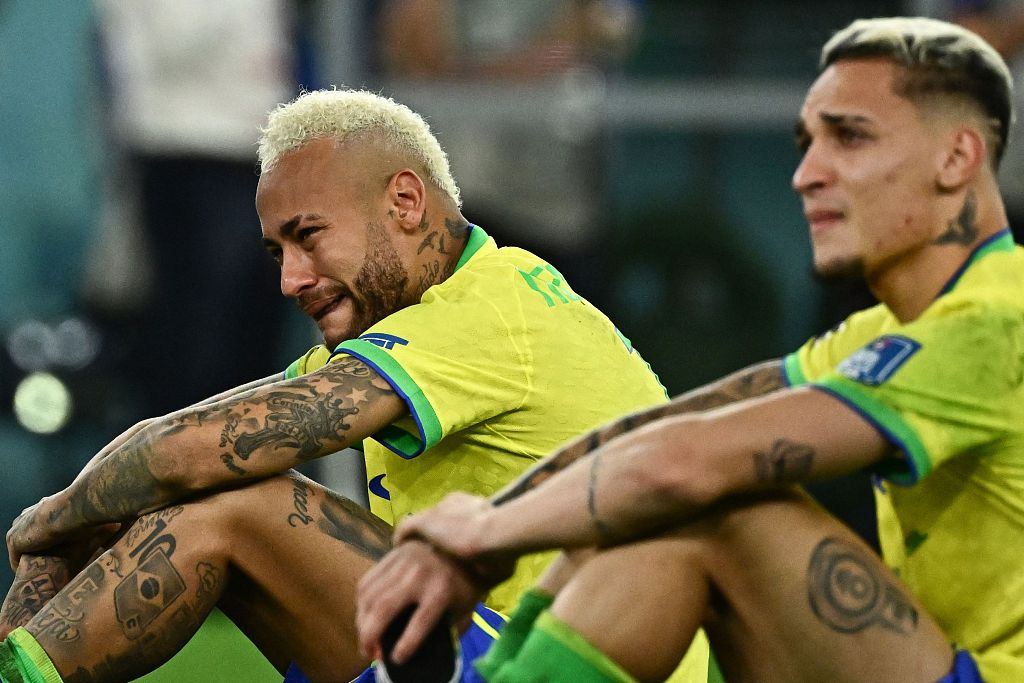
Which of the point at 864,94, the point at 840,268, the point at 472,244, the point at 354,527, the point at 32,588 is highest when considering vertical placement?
the point at 864,94

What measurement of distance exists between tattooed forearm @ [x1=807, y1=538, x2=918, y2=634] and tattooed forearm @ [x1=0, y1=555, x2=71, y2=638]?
1472mm

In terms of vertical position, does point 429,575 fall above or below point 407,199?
below

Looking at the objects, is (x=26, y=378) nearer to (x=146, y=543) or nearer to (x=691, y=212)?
(x=691, y=212)

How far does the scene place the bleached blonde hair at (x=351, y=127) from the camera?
3.12 meters

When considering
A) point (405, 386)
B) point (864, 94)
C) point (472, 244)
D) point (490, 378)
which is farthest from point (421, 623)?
point (472, 244)

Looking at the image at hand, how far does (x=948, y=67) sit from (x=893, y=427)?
57 cm

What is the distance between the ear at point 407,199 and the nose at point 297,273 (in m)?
0.18

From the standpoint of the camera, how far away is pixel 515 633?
7.43 ft

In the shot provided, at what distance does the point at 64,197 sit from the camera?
6.00 metres

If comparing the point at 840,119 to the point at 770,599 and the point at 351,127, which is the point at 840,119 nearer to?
the point at 770,599

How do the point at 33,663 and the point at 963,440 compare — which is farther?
the point at 33,663

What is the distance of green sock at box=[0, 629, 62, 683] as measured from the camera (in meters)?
2.69

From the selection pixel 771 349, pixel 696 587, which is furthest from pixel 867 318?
pixel 771 349

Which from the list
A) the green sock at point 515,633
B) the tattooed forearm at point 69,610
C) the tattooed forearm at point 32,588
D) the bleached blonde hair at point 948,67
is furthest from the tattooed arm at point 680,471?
the tattooed forearm at point 32,588
